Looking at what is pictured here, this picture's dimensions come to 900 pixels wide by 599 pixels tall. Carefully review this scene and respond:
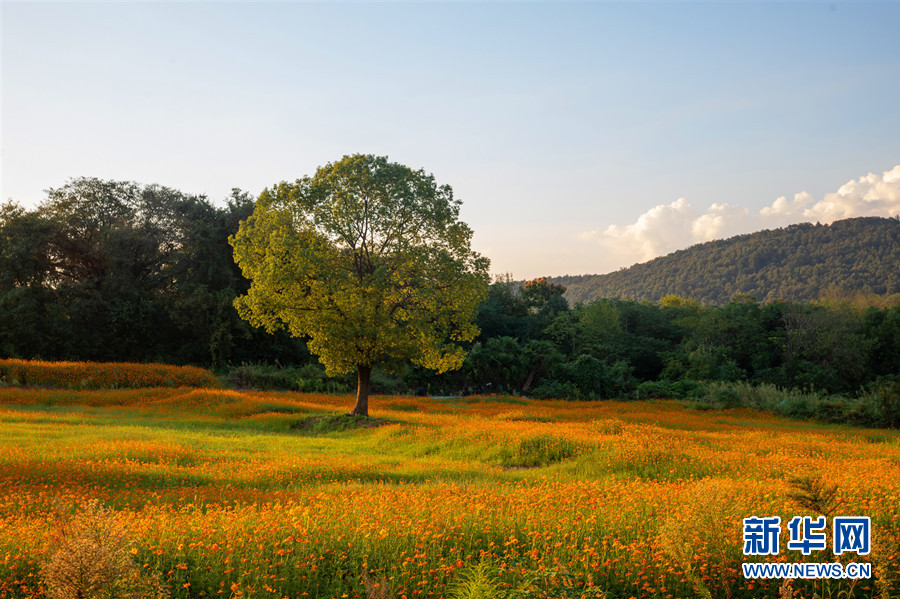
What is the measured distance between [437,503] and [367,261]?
18.6m

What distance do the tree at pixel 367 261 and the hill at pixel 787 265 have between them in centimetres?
8460

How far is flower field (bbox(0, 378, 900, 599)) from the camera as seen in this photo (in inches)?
248

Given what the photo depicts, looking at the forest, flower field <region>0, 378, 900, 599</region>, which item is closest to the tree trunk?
flower field <region>0, 378, 900, 599</region>

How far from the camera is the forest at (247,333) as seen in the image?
4172 centimetres

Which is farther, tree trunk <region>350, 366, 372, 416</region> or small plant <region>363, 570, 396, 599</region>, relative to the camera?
tree trunk <region>350, 366, 372, 416</region>

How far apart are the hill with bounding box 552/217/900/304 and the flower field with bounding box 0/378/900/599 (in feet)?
300

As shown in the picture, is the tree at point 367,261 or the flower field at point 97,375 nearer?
the tree at point 367,261

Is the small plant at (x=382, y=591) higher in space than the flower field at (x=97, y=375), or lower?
higher

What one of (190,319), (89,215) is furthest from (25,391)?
(89,215)

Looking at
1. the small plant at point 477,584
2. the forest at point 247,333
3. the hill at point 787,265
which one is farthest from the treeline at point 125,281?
the hill at point 787,265

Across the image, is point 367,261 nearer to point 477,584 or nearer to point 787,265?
point 477,584

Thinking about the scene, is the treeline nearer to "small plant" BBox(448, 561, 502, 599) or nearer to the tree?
the tree

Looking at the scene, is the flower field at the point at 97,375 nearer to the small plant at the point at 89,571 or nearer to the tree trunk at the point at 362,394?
the tree trunk at the point at 362,394

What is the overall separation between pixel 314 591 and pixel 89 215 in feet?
171
